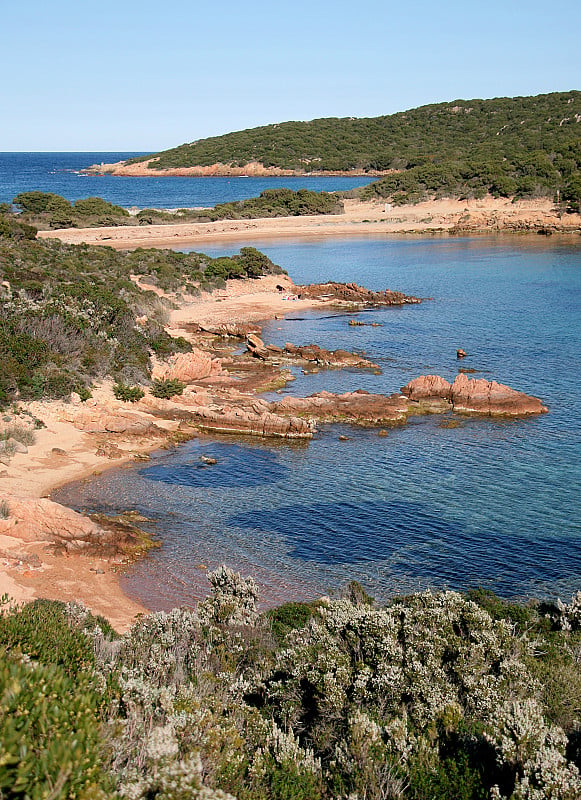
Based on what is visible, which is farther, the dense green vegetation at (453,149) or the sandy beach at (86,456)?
the dense green vegetation at (453,149)

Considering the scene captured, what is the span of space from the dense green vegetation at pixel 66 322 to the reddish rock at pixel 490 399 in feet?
43.5

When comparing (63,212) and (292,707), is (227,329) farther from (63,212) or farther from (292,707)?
(63,212)

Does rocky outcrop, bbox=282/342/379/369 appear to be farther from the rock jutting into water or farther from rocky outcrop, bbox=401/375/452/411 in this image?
the rock jutting into water

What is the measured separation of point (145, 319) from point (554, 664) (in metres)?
33.4

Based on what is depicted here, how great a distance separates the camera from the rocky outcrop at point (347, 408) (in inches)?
1205

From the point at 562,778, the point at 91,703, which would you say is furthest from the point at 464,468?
the point at 91,703

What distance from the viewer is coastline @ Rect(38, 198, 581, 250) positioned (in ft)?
267

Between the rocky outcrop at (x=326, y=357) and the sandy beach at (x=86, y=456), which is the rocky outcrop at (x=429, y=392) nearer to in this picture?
the rocky outcrop at (x=326, y=357)

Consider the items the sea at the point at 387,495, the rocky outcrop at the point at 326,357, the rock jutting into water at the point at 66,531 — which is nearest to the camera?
the sea at the point at 387,495

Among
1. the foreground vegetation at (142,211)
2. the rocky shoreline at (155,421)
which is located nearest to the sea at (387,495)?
the rocky shoreline at (155,421)

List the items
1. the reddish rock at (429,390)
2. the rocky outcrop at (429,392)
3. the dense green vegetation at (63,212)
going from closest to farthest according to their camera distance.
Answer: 1. the rocky outcrop at (429,392)
2. the reddish rock at (429,390)
3. the dense green vegetation at (63,212)

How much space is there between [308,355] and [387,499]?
1778 centimetres

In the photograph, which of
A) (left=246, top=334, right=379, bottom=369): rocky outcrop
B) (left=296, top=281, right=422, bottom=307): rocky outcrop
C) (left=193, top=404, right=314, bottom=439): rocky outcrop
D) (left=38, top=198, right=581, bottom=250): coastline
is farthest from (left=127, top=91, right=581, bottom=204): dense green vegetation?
(left=193, top=404, right=314, bottom=439): rocky outcrop

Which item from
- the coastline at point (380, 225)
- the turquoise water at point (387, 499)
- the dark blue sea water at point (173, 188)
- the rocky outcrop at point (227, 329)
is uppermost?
the dark blue sea water at point (173, 188)
